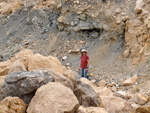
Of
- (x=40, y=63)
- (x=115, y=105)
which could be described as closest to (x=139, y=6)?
(x=40, y=63)

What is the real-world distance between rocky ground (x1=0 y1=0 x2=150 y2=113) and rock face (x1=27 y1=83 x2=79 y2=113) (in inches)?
23.4

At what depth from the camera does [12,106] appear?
3.20m

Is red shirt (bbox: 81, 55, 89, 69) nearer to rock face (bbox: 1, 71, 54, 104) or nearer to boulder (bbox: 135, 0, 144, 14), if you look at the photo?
boulder (bbox: 135, 0, 144, 14)

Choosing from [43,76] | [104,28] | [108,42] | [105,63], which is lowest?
[105,63]

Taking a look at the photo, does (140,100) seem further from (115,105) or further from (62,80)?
(62,80)

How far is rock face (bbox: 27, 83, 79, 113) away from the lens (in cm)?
289

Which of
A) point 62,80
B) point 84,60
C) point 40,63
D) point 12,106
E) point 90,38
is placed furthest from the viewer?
point 90,38

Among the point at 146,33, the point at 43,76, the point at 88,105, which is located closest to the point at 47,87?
the point at 43,76

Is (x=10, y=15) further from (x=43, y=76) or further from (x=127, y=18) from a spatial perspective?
(x=43, y=76)

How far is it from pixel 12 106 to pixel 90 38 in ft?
26.7

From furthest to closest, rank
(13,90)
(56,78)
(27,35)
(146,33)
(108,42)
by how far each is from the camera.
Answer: (27,35)
(108,42)
(146,33)
(56,78)
(13,90)

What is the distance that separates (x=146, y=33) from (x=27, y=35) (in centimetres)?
807

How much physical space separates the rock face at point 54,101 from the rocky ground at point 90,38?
1.95 feet

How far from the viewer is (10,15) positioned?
15078mm
